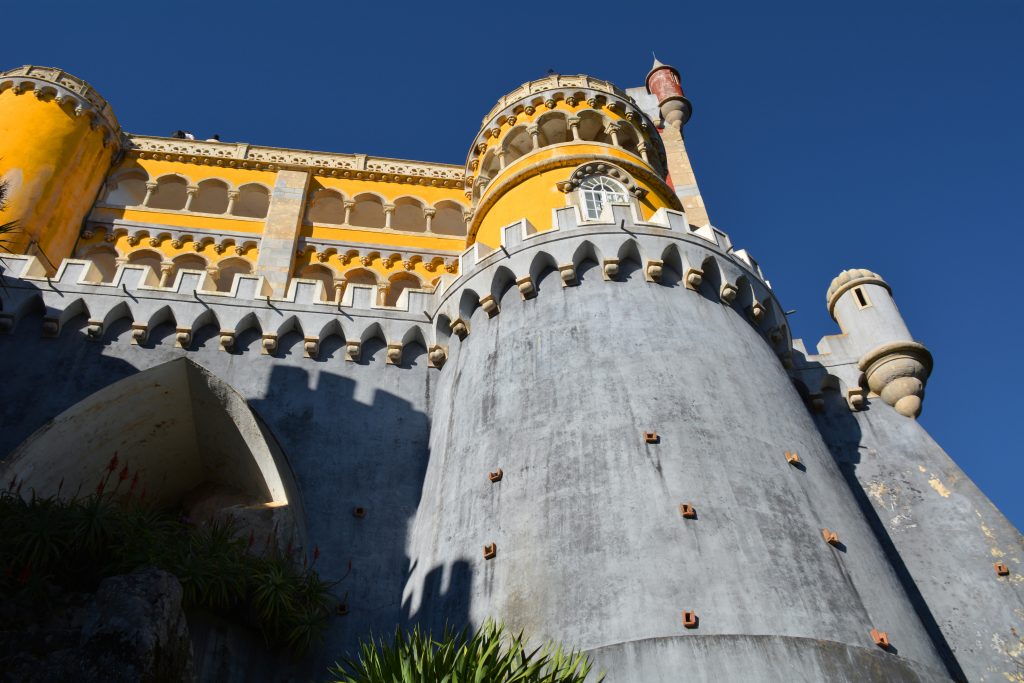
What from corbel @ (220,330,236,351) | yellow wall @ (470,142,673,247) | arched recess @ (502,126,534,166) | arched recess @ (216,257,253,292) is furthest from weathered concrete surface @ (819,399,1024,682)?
arched recess @ (216,257,253,292)

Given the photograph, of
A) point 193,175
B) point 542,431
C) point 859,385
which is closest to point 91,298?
point 542,431

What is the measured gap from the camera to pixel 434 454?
15867 mm

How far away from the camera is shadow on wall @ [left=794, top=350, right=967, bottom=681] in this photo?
13.9 metres

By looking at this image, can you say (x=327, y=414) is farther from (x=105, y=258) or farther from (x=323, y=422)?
(x=105, y=258)

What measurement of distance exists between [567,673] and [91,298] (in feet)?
43.2

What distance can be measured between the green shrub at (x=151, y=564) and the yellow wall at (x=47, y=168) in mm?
14135

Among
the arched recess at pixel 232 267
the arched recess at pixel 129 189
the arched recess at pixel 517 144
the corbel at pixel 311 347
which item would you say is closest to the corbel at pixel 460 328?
the corbel at pixel 311 347

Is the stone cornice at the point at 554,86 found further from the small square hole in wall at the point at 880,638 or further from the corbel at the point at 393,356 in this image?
the small square hole in wall at the point at 880,638

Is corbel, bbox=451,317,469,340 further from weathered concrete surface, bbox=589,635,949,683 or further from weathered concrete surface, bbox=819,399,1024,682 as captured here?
weathered concrete surface, bbox=589,635,949,683

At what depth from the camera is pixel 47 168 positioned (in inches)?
1000

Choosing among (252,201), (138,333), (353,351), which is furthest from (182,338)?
(252,201)

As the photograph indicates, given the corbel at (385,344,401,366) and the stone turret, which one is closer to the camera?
the stone turret

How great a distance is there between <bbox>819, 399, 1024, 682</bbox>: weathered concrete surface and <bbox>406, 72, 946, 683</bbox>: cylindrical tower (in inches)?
70.9

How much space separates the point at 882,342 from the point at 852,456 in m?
2.58
